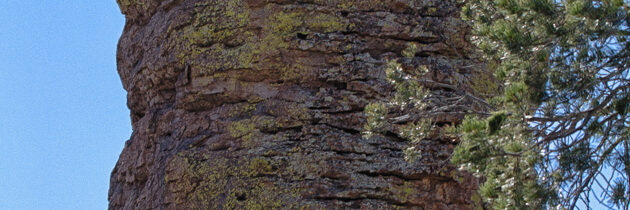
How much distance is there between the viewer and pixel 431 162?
34.1 ft

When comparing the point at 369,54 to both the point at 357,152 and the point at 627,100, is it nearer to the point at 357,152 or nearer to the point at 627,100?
the point at 357,152

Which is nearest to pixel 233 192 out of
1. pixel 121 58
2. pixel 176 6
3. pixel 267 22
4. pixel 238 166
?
pixel 238 166

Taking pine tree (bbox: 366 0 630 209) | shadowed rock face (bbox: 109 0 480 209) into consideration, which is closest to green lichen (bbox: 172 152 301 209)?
shadowed rock face (bbox: 109 0 480 209)

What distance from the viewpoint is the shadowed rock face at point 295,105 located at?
407 inches

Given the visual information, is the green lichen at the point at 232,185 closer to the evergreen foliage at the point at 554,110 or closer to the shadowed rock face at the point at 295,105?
the shadowed rock face at the point at 295,105

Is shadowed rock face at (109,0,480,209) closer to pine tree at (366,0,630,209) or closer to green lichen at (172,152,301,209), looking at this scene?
green lichen at (172,152,301,209)

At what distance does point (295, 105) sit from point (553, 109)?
11.6 feet

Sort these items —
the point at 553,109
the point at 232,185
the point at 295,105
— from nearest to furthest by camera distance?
the point at 553,109 → the point at 232,185 → the point at 295,105

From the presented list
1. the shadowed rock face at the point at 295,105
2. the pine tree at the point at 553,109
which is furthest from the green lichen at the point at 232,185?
the pine tree at the point at 553,109

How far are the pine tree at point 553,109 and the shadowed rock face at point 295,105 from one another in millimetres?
1986

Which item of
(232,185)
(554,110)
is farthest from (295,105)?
(554,110)

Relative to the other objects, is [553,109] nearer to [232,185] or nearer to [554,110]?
[554,110]

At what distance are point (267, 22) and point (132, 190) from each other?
3.29 meters

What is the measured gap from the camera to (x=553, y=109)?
323 inches
